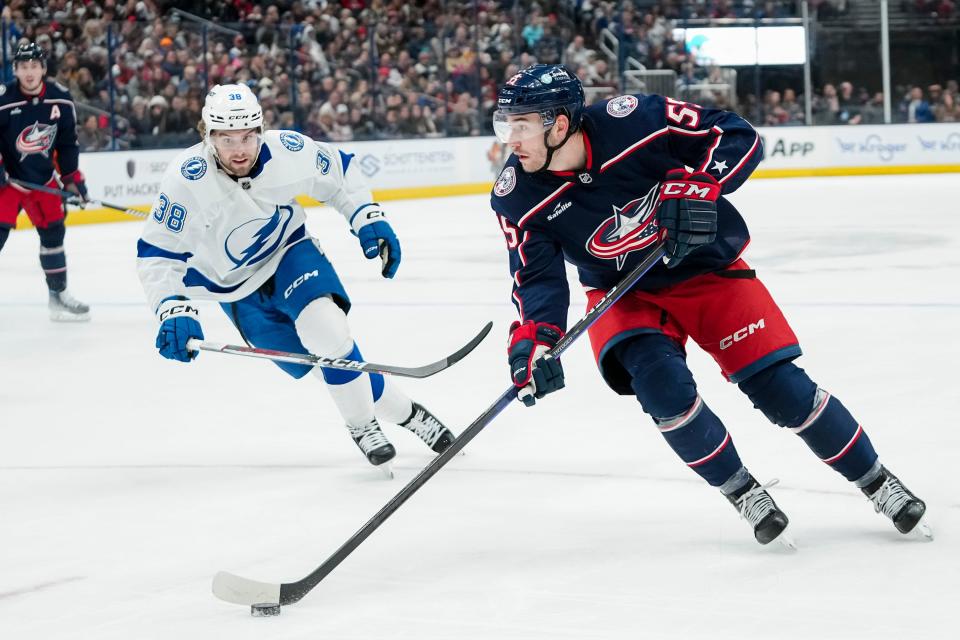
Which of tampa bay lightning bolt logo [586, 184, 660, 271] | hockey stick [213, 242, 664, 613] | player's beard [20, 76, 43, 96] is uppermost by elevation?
tampa bay lightning bolt logo [586, 184, 660, 271]

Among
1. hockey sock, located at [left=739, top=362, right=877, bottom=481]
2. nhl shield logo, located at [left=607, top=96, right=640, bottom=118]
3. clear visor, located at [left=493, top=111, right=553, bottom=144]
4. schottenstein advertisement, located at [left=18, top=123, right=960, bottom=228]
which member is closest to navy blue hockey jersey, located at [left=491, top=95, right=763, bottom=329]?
nhl shield logo, located at [left=607, top=96, right=640, bottom=118]

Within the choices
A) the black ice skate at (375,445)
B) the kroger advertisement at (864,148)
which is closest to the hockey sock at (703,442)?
the black ice skate at (375,445)

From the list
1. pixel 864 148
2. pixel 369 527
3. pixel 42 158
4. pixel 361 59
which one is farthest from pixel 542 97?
pixel 864 148

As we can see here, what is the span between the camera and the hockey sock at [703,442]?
8.48 ft

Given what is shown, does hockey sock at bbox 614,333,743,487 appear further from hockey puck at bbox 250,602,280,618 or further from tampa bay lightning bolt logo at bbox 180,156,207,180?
tampa bay lightning bolt logo at bbox 180,156,207,180

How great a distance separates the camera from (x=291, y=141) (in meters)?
3.48

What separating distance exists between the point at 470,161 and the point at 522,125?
11314 mm

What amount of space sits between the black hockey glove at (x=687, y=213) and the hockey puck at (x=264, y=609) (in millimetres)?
967

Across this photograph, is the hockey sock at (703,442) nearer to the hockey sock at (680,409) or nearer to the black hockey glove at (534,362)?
the hockey sock at (680,409)

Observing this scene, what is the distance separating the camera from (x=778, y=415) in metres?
2.64

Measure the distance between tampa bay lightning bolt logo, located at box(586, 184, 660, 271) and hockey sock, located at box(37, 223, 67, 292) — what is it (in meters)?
4.30

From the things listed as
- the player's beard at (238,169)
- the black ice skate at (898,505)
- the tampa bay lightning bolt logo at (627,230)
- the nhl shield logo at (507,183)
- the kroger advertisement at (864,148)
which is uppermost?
the nhl shield logo at (507,183)

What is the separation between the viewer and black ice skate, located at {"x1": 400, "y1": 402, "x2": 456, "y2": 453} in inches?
142

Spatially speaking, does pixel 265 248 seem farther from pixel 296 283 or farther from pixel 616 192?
pixel 616 192
